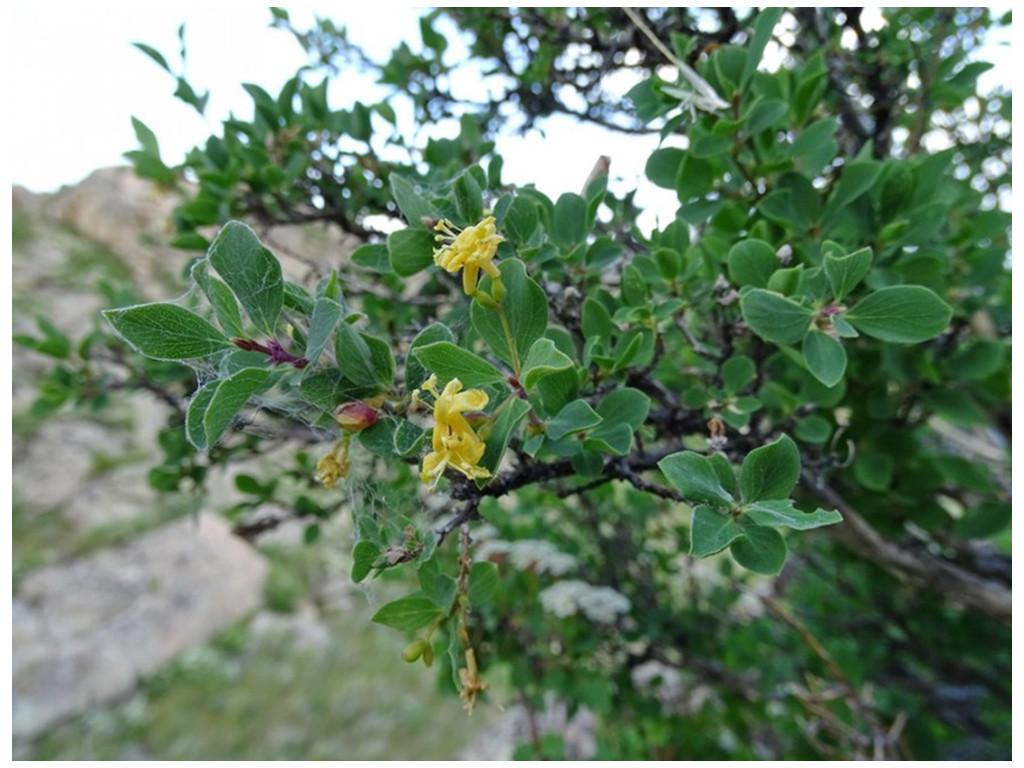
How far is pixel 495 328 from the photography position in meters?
0.39

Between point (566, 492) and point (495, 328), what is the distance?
0.55 feet

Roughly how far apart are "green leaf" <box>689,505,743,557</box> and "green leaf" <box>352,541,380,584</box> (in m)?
0.18

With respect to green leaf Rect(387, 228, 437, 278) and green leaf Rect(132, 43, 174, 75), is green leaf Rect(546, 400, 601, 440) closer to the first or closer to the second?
green leaf Rect(387, 228, 437, 278)

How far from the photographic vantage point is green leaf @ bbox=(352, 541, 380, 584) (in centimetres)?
38

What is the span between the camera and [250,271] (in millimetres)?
356

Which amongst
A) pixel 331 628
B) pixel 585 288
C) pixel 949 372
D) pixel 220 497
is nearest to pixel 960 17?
pixel 949 372

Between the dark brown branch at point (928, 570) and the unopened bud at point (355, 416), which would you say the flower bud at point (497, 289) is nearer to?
the unopened bud at point (355, 416)

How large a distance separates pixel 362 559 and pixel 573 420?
0.48ft

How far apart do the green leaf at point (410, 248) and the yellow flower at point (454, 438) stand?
12 centimetres

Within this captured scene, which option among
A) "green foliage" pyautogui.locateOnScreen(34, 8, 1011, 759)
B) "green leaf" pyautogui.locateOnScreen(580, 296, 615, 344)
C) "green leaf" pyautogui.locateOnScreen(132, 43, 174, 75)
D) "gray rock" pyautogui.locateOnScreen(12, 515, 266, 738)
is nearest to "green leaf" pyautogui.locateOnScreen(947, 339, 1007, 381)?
"green foliage" pyautogui.locateOnScreen(34, 8, 1011, 759)

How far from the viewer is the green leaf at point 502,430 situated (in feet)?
1.15

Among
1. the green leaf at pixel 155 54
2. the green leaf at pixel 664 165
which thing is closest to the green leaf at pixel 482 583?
the green leaf at pixel 664 165

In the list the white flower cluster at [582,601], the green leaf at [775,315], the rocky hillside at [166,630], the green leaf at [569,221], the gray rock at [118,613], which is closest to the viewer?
the green leaf at [775,315]

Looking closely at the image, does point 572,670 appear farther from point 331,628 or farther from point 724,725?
point 331,628
